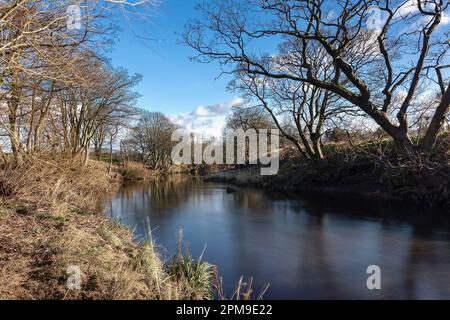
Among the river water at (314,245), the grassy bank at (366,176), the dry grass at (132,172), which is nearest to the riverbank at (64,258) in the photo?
the river water at (314,245)

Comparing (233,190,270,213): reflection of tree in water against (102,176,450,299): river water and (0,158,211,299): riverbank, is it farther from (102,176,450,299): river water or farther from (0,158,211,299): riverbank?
(0,158,211,299): riverbank

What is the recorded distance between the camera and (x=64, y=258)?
4336 millimetres

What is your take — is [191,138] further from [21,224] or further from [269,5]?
[21,224]

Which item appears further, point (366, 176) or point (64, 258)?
point (366, 176)

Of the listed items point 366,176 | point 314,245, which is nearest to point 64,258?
point 314,245

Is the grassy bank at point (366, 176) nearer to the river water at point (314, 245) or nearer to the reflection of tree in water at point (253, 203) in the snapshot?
the river water at point (314, 245)

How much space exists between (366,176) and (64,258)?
55.5 feet

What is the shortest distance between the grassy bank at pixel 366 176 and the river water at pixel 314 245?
151cm

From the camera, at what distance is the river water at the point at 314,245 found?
5.77m

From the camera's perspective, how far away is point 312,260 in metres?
7.21

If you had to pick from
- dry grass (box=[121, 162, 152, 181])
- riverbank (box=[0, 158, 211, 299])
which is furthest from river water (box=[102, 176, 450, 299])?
dry grass (box=[121, 162, 152, 181])

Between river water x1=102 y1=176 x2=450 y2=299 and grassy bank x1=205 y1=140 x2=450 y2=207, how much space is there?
1.51m

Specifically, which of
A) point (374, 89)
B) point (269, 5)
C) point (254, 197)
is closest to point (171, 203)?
point (254, 197)

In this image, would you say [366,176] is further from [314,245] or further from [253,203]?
[314,245]
